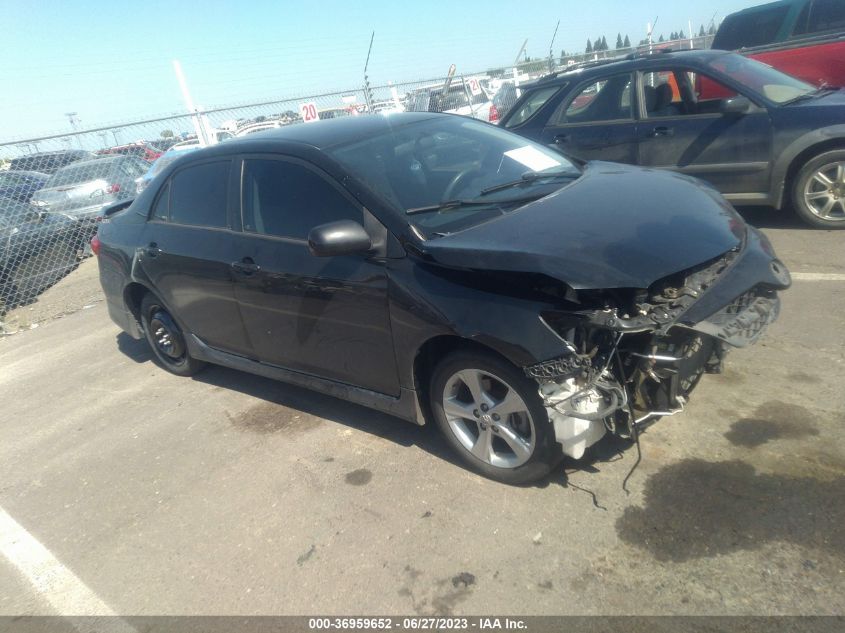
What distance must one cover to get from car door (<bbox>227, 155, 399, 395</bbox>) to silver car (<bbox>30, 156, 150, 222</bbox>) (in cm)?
747

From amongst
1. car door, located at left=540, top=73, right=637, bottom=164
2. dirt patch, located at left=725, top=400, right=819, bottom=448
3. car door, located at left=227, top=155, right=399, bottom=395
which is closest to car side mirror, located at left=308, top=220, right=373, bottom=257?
car door, located at left=227, top=155, right=399, bottom=395

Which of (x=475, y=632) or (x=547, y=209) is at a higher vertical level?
(x=547, y=209)

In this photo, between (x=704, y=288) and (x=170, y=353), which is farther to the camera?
(x=170, y=353)

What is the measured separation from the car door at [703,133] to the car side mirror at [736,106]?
1.6 inches

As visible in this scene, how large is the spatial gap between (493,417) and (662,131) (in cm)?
460

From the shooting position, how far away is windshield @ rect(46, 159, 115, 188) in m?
10.5

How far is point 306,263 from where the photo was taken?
359cm

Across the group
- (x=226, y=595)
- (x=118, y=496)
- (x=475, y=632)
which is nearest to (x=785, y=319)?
(x=475, y=632)

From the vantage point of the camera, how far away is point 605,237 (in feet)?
9.57

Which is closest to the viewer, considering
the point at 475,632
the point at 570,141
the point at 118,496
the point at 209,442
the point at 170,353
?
the point at 475,632

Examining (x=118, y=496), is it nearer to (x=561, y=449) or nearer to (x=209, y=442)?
(x=209, y=442)

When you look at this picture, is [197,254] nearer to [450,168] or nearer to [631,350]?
[450,168]

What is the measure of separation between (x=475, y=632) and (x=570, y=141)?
224 inches

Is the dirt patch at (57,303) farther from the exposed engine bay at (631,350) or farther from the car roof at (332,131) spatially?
the exposed engine bay at (631,350)
